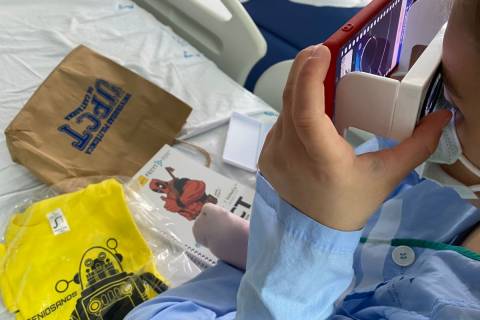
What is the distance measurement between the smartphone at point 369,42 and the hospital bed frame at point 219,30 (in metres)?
0.67

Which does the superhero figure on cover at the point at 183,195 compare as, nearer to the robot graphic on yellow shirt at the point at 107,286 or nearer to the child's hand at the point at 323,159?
the robot graphic on yellow shirt at the point at 107,286

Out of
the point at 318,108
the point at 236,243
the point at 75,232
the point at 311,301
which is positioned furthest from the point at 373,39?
the point at 75,232

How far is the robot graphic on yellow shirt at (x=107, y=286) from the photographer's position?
2.72 ft

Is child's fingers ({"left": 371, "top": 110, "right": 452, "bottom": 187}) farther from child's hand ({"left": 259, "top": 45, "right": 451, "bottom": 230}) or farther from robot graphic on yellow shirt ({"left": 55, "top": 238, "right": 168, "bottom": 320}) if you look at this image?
robot graphic on yellow shirt ({"left": 55, "top": 238, "right": 168, "bottom": 320})

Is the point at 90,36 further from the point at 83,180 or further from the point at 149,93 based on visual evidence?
the point at 83,180

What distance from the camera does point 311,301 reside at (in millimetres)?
517

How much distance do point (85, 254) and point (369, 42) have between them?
607mm

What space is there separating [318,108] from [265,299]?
0.67 feet

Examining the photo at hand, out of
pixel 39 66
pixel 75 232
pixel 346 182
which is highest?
pixel 346 182

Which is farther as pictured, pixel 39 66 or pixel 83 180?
pixel 39 66

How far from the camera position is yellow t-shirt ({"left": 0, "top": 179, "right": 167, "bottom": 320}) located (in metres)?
0.83

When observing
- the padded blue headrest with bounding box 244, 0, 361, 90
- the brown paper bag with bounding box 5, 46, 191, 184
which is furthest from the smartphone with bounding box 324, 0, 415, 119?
the padded blue headrest with bounding box 244, 0, 361, 90

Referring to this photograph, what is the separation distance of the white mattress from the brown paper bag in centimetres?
8

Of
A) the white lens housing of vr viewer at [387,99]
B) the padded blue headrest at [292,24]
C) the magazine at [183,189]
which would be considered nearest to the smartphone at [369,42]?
the white lens housing of vr viewer at [387,99]
